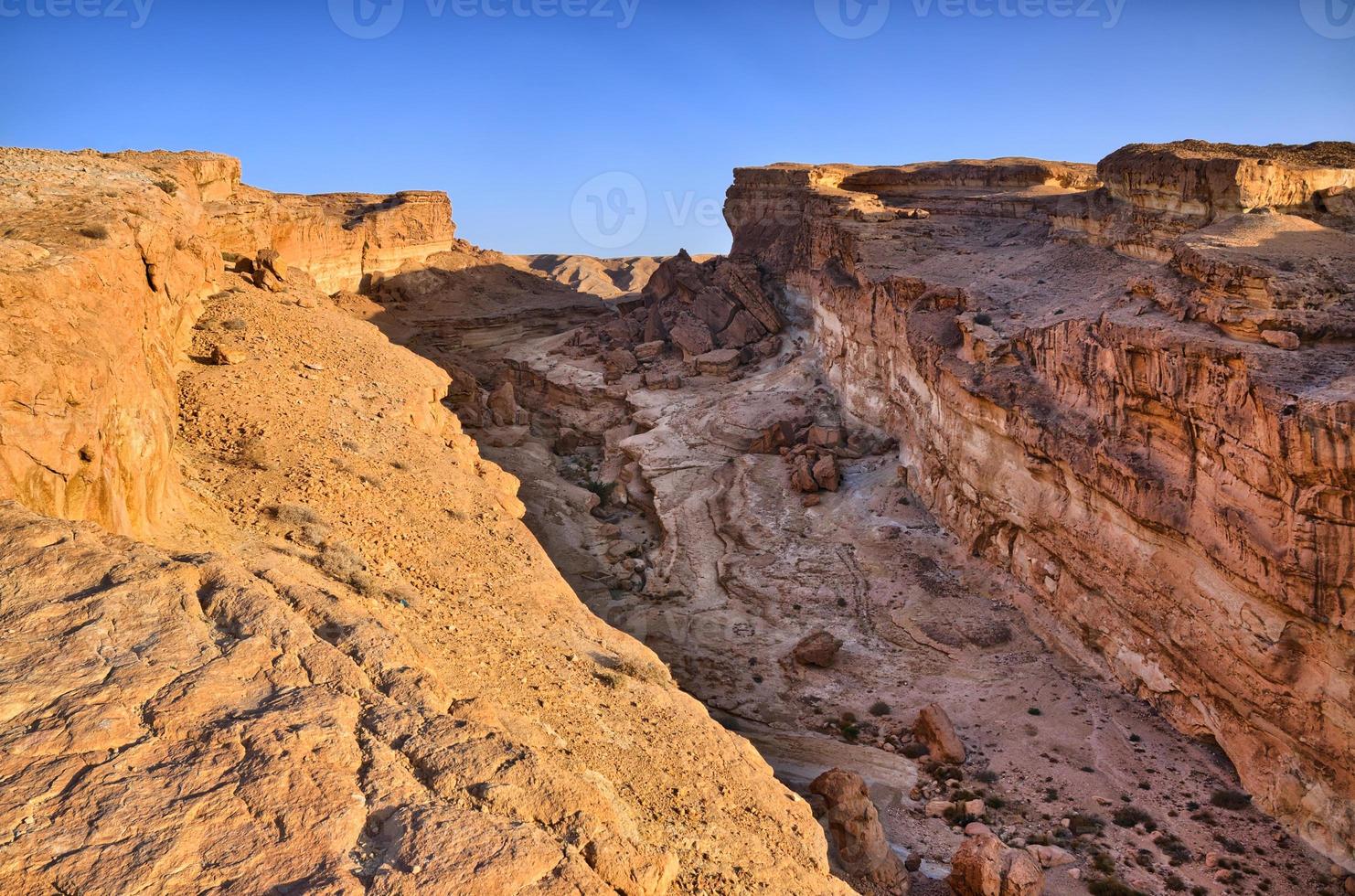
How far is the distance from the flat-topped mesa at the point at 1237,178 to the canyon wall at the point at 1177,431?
0.07 meters

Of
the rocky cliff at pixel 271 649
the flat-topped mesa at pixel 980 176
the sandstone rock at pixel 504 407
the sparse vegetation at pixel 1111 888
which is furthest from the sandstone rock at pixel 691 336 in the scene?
the sparse vegetation at pixel 1111 888

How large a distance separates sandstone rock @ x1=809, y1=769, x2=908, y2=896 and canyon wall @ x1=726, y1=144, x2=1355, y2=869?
637cm

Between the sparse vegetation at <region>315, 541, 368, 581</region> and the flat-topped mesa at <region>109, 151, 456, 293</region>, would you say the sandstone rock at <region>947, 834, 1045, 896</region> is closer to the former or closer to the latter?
the sparse vegetation at <region>315, 541, 368, 581</region>

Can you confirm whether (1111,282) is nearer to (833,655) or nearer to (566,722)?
(833,655)

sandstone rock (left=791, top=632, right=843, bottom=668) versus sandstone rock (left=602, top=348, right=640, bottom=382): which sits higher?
sandstone rock (left=602, top=348, right=640, bottom=382)

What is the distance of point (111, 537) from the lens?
7.89m

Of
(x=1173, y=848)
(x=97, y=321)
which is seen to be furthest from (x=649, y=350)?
(x=97, y=321)

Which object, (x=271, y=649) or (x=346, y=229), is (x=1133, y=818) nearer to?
(x=271, y=649)

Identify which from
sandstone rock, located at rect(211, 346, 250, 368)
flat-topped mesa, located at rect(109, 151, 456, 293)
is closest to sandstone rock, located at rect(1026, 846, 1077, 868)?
sandstone rock, located at rect(211, 346, 250, 368)

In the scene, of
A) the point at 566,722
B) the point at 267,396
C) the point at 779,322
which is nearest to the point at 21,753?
the point at 566,722

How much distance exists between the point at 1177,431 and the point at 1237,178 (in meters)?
8.52

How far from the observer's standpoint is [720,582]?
24781mm

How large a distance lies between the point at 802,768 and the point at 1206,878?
247 inches

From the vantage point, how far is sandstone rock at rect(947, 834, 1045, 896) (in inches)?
479
